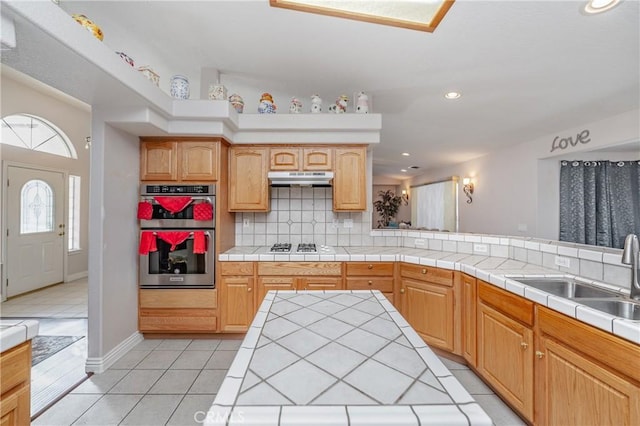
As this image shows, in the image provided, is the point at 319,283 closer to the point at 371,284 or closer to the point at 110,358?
the point at 371,284

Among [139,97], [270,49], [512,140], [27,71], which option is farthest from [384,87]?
[512,140]

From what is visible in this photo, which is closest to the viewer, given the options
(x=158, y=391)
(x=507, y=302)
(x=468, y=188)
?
(x=507, y=302)

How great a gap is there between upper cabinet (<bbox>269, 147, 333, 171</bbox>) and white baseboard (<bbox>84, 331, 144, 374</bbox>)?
6.75 ft

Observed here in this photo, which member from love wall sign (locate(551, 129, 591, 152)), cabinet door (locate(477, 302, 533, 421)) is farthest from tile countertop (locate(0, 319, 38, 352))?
love wall sign (locate(551, 129, 591, 152))

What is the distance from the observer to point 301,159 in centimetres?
291

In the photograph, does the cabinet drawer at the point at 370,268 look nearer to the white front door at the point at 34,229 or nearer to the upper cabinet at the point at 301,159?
the upper cabinet at the point at 301,159

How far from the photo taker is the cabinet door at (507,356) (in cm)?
157

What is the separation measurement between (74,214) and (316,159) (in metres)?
4.81

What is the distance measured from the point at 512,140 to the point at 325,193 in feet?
11.4

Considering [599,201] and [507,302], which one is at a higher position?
[599,201]

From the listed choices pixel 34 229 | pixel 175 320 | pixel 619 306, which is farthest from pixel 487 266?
pixel 34 229

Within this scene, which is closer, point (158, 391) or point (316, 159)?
point (158, 391)

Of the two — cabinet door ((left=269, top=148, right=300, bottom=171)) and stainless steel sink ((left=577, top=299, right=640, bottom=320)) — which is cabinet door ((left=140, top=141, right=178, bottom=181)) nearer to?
cabinet door ((left=269, top=148, right=300, bottom=171))

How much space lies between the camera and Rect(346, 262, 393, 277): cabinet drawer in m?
2.62
